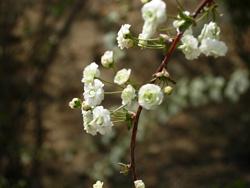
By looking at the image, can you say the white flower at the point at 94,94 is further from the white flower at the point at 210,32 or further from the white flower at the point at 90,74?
the white flower at the point at 210,32

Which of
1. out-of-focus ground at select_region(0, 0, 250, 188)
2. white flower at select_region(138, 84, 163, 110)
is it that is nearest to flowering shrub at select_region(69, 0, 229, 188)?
white flower at select_region(138, 84, 163, 110)

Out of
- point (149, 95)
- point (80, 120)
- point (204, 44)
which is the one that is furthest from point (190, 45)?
point (80, 120)

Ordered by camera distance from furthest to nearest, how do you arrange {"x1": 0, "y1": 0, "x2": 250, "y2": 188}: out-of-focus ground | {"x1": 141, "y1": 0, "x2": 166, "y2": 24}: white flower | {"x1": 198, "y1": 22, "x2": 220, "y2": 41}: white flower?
{"x1": 0, "y1": 0, "x2": 250, "y2": 188}: out-of-focus ground < {"x1": 198, "y1": 22, "x2": 220, "y2": 41}: white flower < {"x1": 141, "y1": 0, "x2": 166, "y2": 24}: white flower

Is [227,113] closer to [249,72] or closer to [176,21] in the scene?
[249,72]

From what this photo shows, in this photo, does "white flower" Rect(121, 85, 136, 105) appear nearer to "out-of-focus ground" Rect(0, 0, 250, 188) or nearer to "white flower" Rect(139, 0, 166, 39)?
"white flower" Rect(139, 0, 166, 39)

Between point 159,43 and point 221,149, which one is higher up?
point 159,43

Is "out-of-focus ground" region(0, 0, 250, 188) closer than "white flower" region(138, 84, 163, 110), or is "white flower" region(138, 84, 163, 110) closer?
"white flower" region(138, 84, 163, 110)

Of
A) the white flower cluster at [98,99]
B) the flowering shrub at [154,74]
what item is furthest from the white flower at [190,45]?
the white flower cluster at [98,99]

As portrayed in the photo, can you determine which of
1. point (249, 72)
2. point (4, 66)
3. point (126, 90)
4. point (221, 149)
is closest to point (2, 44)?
point (4, 66)
